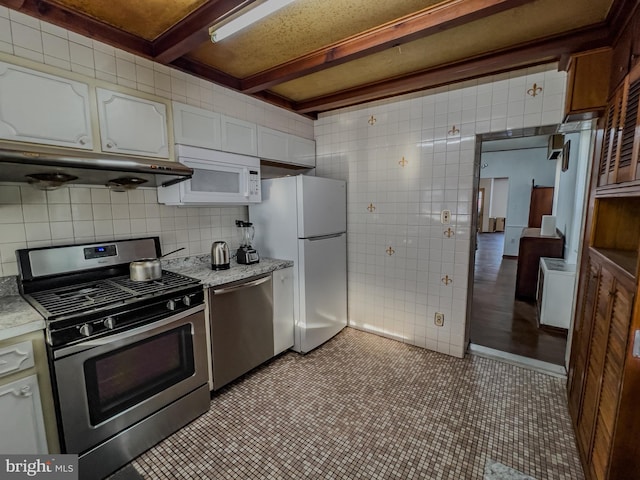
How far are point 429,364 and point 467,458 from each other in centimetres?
96

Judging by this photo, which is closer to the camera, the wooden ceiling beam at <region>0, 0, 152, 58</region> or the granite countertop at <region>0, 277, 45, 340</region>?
the granite countertop at <region>0, 277, 45, 340</region>

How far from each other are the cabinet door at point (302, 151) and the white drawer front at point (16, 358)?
233cm

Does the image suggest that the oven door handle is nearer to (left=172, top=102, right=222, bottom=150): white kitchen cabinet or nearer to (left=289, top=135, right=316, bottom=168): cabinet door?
(left=172, top=102, right=222, bottom=150): white kitchen cabinet

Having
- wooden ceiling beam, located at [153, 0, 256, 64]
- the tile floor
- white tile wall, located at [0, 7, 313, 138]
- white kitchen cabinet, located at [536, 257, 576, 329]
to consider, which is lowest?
the tile floor

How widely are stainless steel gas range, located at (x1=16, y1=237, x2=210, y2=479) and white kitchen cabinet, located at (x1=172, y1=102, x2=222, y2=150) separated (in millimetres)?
837

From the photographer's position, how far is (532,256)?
4.05m

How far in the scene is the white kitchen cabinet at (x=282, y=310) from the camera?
2.53 m

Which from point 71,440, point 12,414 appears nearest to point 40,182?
point 12,414

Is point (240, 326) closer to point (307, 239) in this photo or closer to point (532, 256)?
point (307, 239)

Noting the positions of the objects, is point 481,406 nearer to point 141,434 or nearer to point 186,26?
point 141,434

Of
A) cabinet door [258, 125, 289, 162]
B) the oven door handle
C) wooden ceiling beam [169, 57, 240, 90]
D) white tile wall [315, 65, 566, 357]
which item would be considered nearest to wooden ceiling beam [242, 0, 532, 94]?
wooden ceiling beam [169, 57, 240, 90]

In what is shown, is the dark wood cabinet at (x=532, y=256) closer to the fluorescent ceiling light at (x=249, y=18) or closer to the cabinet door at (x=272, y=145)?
the cabinet door at (x=272, y=145)

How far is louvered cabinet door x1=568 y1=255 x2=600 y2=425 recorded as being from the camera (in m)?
1.65

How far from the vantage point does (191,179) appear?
208 cm
